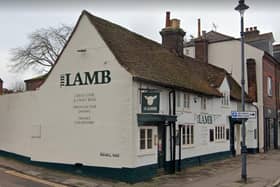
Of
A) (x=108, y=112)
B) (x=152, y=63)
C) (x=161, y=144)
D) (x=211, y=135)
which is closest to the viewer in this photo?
(x=108, y=112)

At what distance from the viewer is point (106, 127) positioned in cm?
1712

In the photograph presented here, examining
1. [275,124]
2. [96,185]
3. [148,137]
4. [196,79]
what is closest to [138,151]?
[148,137]

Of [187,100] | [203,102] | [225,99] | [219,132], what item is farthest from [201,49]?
[187,100]

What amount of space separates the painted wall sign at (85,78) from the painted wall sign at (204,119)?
7286 mm

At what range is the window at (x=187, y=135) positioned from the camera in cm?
2092

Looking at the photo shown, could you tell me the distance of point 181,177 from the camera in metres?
18.3

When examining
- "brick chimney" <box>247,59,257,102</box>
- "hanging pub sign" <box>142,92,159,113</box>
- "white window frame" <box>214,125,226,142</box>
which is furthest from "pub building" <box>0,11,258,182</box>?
"brick chimney" <box>247,59,257,102</box>

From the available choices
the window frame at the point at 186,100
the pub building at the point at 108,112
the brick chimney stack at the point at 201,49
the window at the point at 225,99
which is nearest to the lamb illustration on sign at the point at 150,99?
the pub building at the point at 108,112

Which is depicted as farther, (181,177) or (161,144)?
(161,144)

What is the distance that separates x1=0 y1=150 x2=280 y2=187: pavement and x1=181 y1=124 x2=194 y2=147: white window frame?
129cm

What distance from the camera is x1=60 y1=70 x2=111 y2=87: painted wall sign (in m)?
17.5

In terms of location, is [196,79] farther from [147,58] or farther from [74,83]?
[74,83]

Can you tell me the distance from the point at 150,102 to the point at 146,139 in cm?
156

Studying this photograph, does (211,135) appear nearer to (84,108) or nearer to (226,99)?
(226,99)
